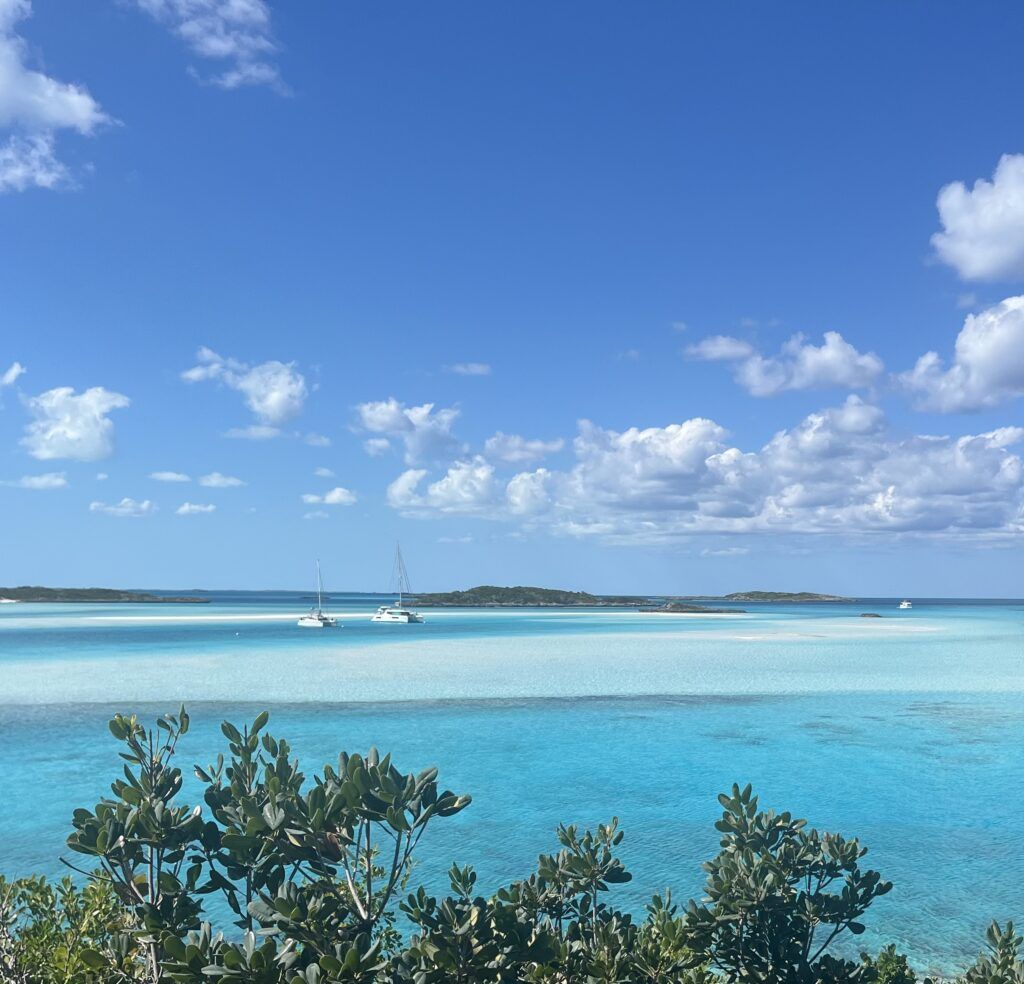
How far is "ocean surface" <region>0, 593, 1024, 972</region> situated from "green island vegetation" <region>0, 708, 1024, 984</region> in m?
5.84

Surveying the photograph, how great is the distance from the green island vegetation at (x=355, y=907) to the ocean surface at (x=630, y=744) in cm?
584

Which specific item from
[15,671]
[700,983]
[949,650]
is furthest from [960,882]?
[949,650]

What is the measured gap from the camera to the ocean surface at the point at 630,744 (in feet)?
41.9

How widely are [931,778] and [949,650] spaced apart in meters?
38.5

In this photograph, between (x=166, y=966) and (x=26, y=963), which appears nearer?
(x=166, y=966)

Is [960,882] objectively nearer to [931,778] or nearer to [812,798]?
[812,798]

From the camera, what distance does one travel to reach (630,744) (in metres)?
21.3

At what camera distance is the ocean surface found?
12766 mm

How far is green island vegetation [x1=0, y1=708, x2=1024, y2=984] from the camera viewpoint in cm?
405

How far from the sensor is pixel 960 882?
12016 millimetres

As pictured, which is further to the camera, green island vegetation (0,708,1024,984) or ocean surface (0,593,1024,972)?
ocean surface (0,593,1024,972)

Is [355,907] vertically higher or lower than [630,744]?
higher

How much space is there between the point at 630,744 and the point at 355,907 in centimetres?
1786

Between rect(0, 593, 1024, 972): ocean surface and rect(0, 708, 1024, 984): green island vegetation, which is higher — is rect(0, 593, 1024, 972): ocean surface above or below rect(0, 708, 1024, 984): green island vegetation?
below
